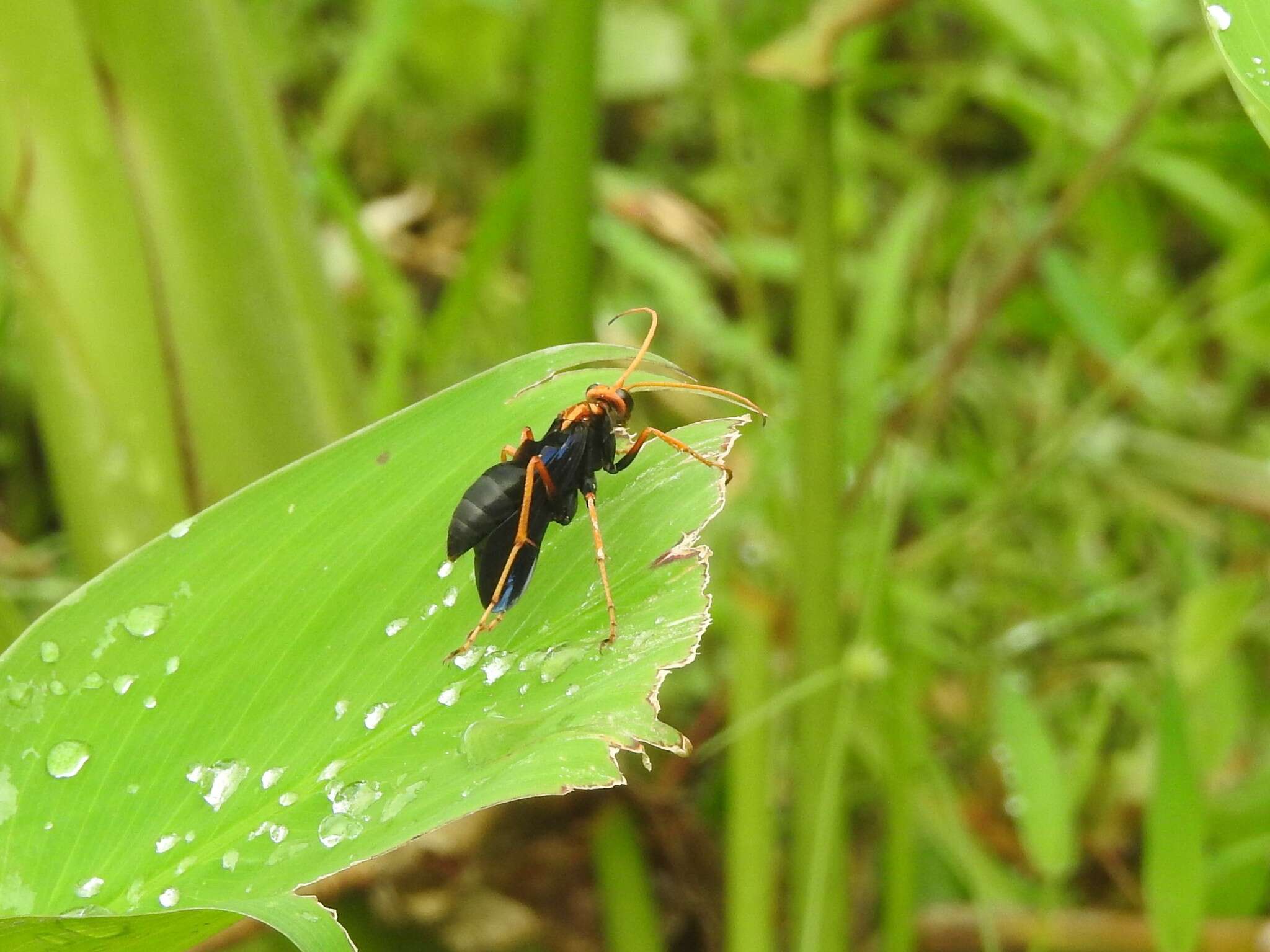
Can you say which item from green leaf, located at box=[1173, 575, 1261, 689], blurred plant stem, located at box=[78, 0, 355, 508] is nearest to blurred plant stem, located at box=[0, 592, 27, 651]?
blurred plant stem, located at box=[78, 0, 355, 508]

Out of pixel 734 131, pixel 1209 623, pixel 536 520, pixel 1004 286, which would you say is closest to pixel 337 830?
pixel 536 520

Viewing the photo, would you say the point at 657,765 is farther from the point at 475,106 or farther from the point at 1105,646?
the point at 475,106

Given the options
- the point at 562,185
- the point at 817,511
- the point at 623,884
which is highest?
the point at 562,185

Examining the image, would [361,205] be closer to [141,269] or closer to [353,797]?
[141,269]

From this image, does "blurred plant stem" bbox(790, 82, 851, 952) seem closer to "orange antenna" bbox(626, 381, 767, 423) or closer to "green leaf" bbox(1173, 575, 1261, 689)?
"orange antenna" bbox(626, 381, 767, 423)

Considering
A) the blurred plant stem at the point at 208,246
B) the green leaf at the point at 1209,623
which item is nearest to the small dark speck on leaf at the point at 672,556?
the blurred plant stem at the point at 208,246

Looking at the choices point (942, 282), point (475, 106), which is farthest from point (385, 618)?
point (475, 106)

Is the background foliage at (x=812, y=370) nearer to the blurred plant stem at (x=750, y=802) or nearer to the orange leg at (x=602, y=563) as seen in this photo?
the blurred plant stem at (x=750, y=802)
